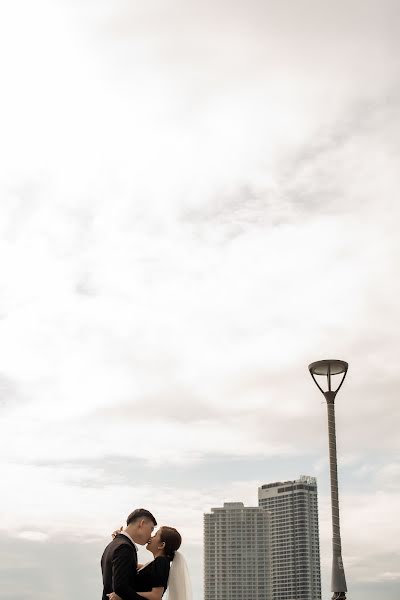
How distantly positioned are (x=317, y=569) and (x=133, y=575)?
195038mm

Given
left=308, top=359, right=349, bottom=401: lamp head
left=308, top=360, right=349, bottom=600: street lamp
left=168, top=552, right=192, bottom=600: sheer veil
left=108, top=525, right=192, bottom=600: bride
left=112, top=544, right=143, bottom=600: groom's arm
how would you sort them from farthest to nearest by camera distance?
left=308, top=359, right=349, bottom=401: lamp head
left=308, top=360, right=349, bottom=600: street lamp
left=168, top=552, right=192, bottom=600: sheer veil
left=108, top=525, right=192, bottom=600: bride
left=112, top=544, right=143, bottom=600: groom's arm

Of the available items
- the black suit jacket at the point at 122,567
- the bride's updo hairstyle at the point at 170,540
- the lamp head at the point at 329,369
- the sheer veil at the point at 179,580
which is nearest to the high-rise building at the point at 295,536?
the lamp head at the point at 329,369

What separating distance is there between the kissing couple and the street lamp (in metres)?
5.71

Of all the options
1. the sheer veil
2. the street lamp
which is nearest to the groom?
the sheer veil

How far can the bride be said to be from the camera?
6.61 meters

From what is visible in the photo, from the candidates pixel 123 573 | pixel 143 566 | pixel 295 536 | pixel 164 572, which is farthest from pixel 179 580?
pixel 295 536

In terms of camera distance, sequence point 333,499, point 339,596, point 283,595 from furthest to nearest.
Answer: point 283,595 → point 333,499 → point 339,596

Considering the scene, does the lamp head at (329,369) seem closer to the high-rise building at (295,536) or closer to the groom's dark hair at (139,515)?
the groom's dark hair at (139,515)

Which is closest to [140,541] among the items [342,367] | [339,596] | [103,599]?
[103,599]

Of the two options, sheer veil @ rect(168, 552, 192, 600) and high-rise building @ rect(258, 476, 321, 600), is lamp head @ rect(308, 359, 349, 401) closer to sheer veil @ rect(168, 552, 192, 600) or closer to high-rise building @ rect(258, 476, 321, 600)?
sheer veil @ rect(168, 552, 192, 600)

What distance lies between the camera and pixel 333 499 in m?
12.7

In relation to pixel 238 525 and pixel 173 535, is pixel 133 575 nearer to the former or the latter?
pixel 173 535

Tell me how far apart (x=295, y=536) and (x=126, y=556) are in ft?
645

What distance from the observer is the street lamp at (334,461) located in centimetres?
1180
